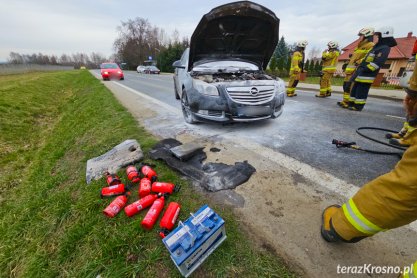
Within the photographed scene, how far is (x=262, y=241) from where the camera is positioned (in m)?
1.51

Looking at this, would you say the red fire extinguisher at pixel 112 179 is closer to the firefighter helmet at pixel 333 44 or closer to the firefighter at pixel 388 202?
the firefighter at pixel 388 202

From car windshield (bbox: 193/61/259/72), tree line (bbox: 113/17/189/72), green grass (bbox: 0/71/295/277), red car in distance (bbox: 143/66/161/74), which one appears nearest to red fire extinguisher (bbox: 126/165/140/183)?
green grass (bbox: 0/71/295/277)

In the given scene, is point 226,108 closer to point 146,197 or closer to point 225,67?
point 225,67

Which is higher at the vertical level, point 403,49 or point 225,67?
point 403,49

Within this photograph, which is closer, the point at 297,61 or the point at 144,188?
the point at 144,188

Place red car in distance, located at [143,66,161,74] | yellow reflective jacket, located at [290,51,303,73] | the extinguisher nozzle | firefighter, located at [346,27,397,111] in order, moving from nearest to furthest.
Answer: the extinguisher nozzle
firefighter, located at [346,27,397,111]
yellow reflective jacket, located at [290,51,303,73]
red car in distance, located at [143,66,161,74]

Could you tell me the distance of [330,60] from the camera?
6922 millimetres

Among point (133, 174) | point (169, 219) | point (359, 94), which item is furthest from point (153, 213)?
point (359, 94)

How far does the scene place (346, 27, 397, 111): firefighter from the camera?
15.2 ft

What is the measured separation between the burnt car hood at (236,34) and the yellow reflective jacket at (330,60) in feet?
10.9

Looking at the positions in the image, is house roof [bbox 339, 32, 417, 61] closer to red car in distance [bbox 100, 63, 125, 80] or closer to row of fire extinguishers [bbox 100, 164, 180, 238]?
red car in distance [bbox 100, 63, 125, 80]

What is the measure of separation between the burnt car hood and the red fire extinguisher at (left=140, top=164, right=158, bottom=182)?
9.17 ft

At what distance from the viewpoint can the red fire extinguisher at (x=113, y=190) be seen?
6.94ft

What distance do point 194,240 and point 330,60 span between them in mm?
7863
